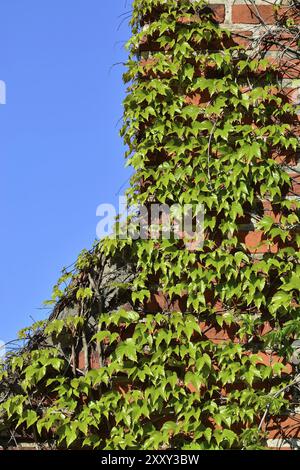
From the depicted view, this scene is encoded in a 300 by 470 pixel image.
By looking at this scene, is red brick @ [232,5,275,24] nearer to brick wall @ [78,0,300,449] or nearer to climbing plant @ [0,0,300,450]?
brick wall @ [78,0,300,449]

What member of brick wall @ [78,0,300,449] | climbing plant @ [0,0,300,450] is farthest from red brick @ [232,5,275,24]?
climbing plant @ [0,0,300,450]

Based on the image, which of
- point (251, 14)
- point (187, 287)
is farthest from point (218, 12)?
point (187, 287)

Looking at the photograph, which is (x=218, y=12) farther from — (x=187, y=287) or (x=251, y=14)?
(x=187, y=287)

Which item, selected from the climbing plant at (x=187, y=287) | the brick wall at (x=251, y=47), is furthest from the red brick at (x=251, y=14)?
the climbing plant at (x=187, y=287)

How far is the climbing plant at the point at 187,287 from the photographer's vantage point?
298cm

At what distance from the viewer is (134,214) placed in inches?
127

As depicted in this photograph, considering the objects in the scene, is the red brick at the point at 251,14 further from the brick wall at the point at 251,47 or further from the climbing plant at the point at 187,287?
the climbing plant at the point at 187,287

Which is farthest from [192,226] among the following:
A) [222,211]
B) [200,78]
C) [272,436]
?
[272,436]

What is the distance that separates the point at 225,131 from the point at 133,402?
1323 millimetres

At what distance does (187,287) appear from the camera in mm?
3107

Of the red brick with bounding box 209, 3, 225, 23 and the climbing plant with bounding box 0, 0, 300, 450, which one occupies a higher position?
the red brick with bounding box 209, 3, 225, 23

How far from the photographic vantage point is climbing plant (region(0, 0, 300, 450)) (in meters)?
2.98

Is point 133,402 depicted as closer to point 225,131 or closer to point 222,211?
point 222,211

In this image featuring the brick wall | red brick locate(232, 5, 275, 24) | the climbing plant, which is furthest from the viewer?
red brick locate(232, 5, 275, 24)
